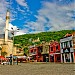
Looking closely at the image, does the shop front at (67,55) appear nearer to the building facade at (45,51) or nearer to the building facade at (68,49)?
the building facade at (68,49)

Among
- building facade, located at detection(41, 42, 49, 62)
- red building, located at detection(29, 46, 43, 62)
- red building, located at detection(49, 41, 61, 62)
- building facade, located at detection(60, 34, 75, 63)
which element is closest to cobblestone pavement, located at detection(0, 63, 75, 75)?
building facade, located at detection(60, 34, 75, 63)

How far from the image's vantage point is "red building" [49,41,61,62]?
66.8 m

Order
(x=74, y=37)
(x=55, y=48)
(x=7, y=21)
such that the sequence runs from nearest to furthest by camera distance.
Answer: (x=74, y=37)
(x=55, y=48)
(x=7, y=21)

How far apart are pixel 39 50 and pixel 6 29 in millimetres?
35964

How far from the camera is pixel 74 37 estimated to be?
186 feet

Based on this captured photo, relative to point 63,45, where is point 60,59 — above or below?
below

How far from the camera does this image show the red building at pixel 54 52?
66775 mm

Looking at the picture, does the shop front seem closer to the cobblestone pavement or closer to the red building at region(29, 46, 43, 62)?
the red building at region(29, 46, 43, 62)

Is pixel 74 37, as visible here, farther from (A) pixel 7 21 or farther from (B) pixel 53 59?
(A) pixel 7 21

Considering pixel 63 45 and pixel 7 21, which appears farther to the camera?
pixel 7 21

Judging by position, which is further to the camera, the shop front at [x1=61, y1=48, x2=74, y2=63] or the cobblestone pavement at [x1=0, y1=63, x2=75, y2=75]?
the shop front at [x1=61, y1=48, x2=74, y2=63]

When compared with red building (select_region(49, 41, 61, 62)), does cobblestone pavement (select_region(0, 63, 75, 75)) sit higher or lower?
lower

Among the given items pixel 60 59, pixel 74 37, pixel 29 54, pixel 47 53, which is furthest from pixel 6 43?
pixel 74 37

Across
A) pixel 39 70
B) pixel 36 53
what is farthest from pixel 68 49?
pixel 39 70
